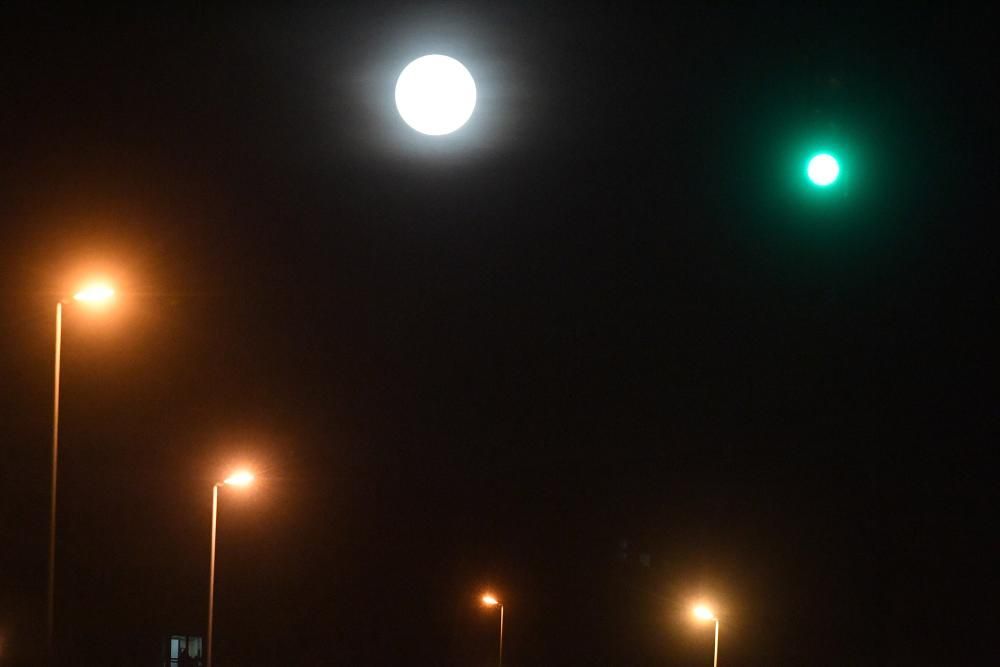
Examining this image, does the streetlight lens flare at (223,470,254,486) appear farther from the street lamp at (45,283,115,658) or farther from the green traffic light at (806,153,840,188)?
the green traffic light at (806,153,840,188)

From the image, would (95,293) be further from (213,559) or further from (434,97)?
(434,97)

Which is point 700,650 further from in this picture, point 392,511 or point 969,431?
point 969,431

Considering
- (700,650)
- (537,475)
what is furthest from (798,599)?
(537,475)

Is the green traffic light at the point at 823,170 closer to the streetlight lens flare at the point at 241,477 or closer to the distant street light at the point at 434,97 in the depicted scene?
the distant street light at the point at 434,97

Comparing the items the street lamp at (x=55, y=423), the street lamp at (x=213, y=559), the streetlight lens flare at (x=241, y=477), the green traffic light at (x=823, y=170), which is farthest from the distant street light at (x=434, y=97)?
the streetlight lens flare at (x=241, y=477)

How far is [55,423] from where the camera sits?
44.0 ft

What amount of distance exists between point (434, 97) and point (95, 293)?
37.8 ft

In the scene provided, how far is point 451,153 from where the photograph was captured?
40.4 feet

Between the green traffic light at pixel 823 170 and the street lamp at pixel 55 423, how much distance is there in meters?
10.2

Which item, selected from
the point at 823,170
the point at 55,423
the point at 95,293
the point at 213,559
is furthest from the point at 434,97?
the point at 213,559

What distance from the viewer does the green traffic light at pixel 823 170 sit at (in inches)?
181

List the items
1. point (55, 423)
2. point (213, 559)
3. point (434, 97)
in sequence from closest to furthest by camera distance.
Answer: point (434, 97), point (55, 423), point (213, 559)

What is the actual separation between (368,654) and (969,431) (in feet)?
111

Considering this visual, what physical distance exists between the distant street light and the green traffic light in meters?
1.45
